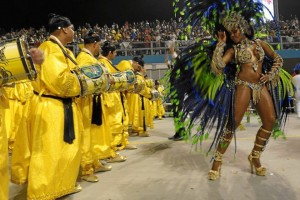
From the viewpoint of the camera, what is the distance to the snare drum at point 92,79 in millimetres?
3146

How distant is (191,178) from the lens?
3998 millimetres

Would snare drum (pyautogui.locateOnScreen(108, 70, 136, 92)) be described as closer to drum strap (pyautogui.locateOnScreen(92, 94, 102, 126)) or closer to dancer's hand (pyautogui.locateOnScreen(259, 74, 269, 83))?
drum strap (pyautogui.locateOnScreen(92, 94, 102, 126))

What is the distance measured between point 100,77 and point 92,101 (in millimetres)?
999

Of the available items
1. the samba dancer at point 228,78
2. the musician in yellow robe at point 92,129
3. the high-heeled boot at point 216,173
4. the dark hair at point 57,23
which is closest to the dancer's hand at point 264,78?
the samba dancer at point 228,78

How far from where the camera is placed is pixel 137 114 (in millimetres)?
7699

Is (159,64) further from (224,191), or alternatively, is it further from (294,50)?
(224,191)

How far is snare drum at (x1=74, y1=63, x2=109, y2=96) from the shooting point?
10.3 feet

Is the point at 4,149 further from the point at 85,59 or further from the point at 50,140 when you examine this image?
the point at 85,59

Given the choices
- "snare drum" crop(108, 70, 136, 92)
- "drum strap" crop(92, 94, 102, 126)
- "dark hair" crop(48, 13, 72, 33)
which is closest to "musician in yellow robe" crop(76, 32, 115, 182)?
"drum strap" crop(92, 94, 102, 126)

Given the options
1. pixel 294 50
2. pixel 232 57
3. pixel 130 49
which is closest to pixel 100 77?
pixel 232 57

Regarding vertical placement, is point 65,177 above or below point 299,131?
above

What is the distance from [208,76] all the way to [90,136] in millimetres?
1422

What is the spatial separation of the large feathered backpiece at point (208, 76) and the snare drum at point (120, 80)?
1.49 ft

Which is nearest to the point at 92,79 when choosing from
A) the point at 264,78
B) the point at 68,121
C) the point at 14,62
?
the point at 68,121
